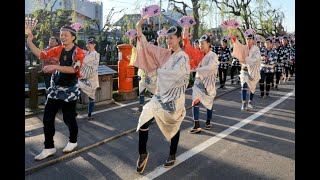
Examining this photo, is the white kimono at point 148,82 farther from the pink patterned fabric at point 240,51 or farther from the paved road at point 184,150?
the pink patterned fabric at point 240,51

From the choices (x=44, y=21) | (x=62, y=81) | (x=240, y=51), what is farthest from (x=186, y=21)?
(x=44, y=21)

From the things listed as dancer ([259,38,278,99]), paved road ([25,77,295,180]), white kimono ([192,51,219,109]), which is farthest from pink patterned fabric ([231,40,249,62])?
dancer ([259,38,278,99])

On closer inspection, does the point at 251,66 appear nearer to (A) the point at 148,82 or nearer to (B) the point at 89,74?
(A) the point at 148,82

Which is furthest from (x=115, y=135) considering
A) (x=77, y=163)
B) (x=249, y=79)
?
(x=249, y=79)

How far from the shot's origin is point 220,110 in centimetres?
849

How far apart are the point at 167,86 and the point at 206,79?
2.28m

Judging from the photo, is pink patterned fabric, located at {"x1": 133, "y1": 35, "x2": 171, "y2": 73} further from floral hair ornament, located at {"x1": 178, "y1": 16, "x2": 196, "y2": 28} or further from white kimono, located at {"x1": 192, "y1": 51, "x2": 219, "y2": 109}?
white kimono, located at {"x1": 192, "y1": 51, "x2": 219, "y2": 109}

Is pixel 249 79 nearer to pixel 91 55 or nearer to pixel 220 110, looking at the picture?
pixel 220 110

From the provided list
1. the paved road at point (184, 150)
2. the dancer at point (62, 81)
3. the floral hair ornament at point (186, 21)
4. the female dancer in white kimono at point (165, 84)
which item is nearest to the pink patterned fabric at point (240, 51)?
the paved road at point (184, 150)

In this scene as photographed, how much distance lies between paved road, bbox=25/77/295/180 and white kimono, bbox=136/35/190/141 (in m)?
0.66

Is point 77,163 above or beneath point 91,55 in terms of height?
beneath

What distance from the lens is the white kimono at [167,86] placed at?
14.1 ft

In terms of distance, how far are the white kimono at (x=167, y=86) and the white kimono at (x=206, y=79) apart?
6.02ft
